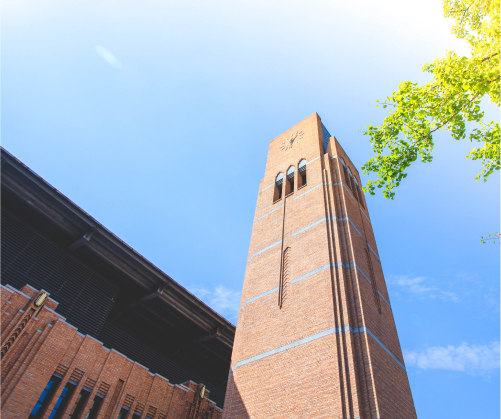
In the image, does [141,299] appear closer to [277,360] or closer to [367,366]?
[277,360]

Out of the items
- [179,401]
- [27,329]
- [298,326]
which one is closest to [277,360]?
[298,326]

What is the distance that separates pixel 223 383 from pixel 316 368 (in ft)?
36.0

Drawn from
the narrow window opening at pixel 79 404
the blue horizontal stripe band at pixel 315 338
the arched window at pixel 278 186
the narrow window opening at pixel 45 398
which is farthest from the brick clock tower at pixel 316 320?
the narrow window opening at pixel 45 398

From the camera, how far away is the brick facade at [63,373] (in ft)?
34.9

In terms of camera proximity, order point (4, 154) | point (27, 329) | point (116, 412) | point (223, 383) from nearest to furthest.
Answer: point (27, 329)
point (116, 412)
point (4, 154)
point (223, 383)

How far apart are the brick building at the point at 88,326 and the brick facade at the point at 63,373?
0.03 m

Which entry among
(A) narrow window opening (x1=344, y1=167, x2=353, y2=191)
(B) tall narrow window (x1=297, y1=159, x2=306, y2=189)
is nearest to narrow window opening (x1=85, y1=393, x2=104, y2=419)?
(B) tall narrow window (x1=297, y1=159, x2=306, y2=189)

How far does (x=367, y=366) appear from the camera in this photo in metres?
11.5

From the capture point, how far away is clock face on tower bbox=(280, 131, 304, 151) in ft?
88.0

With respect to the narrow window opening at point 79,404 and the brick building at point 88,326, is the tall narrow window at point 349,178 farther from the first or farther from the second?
the narrow window opening at point 79,404

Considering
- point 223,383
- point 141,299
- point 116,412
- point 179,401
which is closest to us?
point 116,412

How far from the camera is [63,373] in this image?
11820 mm

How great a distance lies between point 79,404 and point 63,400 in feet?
1.92

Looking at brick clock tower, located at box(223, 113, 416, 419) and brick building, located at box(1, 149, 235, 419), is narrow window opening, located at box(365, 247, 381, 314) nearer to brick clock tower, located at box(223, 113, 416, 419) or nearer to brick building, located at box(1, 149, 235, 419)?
brick clock tower, located at box(223, 113, 416, 419)
